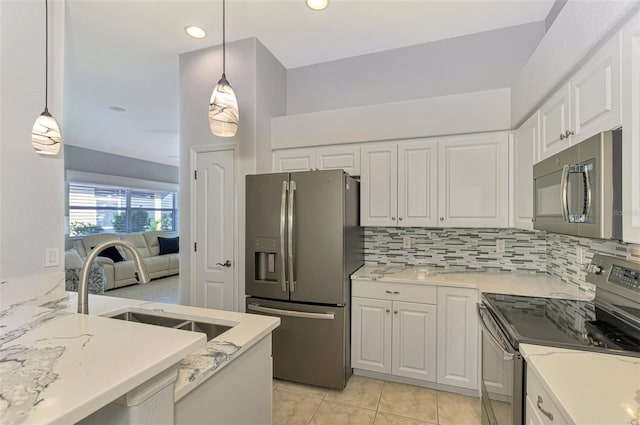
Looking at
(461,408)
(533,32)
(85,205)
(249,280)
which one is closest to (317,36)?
(533,32)

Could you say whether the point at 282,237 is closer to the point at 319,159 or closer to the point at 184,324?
the point at 319,159

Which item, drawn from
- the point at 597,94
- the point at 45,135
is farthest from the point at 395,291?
the point at 45,135

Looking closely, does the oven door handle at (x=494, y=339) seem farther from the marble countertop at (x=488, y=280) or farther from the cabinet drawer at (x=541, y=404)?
the marble countertop at (x=488, y=280)

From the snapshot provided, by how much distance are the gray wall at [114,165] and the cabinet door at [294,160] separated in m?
5.53

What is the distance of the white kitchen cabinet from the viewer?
89.8 inches

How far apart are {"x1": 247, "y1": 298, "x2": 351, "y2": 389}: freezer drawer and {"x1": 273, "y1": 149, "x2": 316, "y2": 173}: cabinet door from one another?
1.27 m

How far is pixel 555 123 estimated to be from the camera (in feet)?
5.55

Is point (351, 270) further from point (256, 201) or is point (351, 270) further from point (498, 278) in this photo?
point (498, 278)

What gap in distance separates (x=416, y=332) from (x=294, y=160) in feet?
6.10

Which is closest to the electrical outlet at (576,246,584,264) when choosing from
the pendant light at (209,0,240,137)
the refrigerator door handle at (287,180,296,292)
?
the refrigerator door handle at (287,180,296,292)

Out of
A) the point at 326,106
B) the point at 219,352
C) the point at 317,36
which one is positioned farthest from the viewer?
the point at 326,106

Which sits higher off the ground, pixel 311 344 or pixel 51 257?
pixel 51 257

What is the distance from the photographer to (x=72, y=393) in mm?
574

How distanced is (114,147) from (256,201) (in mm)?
5743
